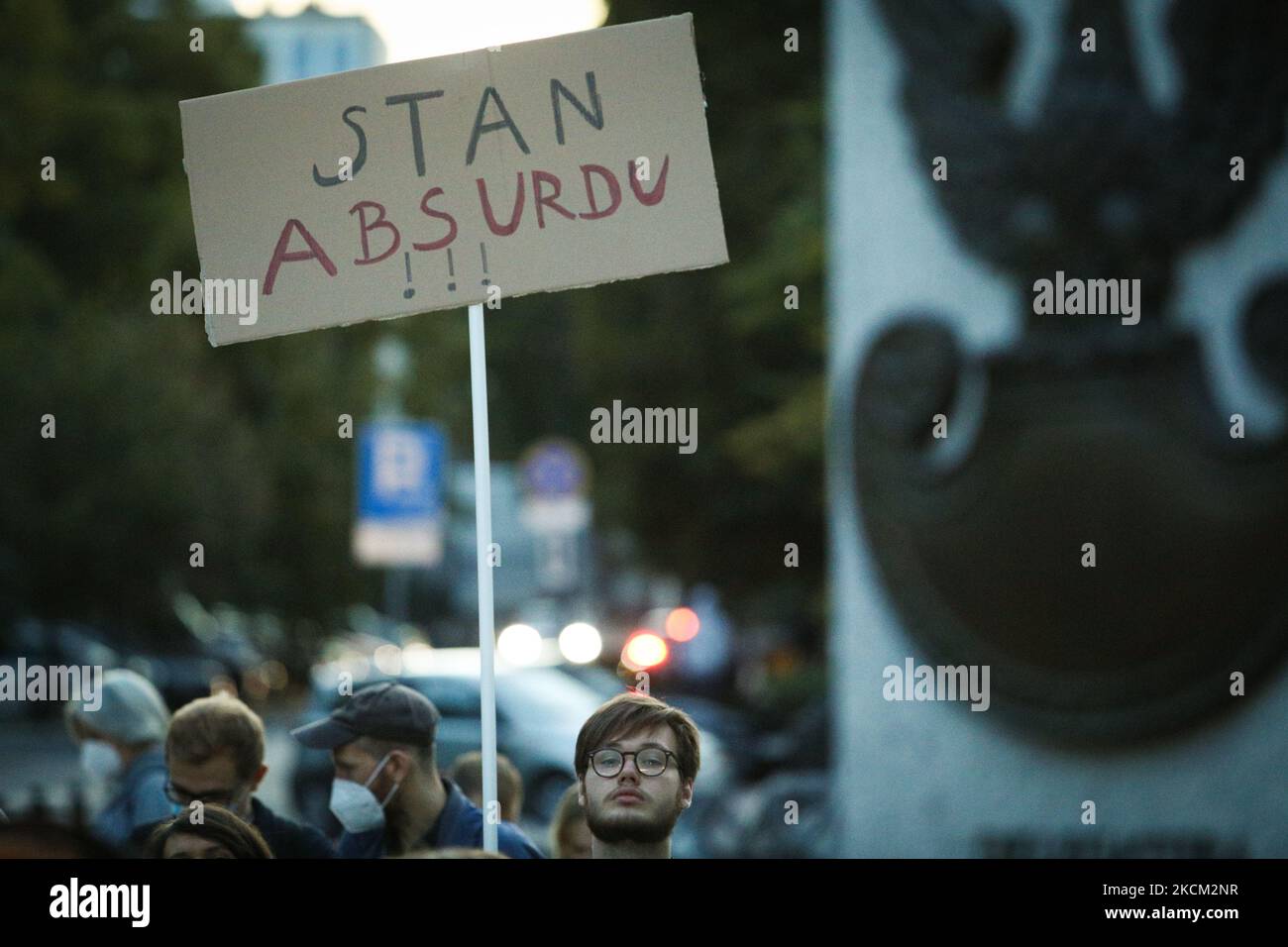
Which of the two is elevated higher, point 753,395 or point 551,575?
point 753,395

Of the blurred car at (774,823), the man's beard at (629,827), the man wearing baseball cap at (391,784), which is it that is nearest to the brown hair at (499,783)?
the man wearing baseball cap at (391,784)

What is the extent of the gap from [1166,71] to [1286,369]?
5.94 feet

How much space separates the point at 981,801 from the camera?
1063 cm

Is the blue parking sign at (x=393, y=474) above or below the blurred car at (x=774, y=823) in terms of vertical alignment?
above

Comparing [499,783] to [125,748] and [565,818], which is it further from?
[125,748]

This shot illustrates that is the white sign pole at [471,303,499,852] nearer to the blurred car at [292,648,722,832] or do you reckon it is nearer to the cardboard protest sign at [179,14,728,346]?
the cardboard protest sign at [179,14,728,346]

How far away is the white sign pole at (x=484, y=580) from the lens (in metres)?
3.77

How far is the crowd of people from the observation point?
3.43m

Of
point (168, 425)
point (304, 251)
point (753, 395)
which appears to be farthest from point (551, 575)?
point (304, 251)

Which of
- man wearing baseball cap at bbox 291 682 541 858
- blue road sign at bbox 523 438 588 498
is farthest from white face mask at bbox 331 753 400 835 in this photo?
blue road sign at bbox 523 438 588 498

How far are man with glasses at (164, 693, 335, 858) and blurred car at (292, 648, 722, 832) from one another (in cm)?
972

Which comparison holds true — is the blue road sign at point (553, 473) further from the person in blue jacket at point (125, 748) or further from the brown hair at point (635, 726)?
the brown hair at point (635, 726)
